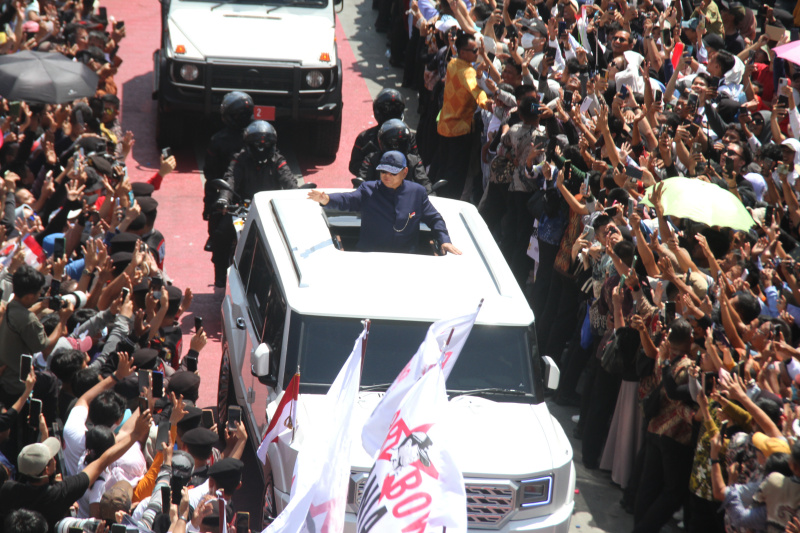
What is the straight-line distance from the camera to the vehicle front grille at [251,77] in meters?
13.6

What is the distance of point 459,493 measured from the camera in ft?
16.0

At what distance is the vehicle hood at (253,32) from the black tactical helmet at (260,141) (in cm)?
338

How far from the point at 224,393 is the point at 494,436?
297 cm

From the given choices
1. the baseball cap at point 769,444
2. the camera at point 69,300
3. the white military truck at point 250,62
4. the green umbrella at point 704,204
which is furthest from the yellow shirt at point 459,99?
the baseball cap at point 769,444

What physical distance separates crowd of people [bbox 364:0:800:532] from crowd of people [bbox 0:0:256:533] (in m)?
2.93

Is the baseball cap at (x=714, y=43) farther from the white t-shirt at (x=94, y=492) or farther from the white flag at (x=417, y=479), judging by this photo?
the white t-shirt at (x=94, y=492)

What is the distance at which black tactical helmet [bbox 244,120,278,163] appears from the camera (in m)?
10.5

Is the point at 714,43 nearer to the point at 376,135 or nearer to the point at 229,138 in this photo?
the point at 376,135

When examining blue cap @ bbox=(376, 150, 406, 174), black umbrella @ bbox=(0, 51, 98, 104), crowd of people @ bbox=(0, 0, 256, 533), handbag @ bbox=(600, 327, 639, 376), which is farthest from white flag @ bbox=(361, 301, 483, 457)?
black umbrella @ bbox=(0, 51, 98, 104)

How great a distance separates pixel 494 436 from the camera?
659 cm

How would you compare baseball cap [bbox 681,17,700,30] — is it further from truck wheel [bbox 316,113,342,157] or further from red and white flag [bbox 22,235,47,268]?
red and white flag [bbox 22,235,47,268]

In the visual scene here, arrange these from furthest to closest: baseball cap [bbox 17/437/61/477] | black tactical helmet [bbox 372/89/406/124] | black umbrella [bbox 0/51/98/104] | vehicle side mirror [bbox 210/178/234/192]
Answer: black tactical helmet [bbox 372/89/406/124] < black umbrella [bbox 0/51/98/104] < vehicle side mirror [bbox 210/178/234/192] < baseball cap [bbox 17/437/61/477]

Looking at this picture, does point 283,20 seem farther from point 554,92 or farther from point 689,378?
point 689,378

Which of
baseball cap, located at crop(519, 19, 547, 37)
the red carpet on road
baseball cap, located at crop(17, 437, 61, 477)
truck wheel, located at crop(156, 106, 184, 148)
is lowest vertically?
the red carpet on road
